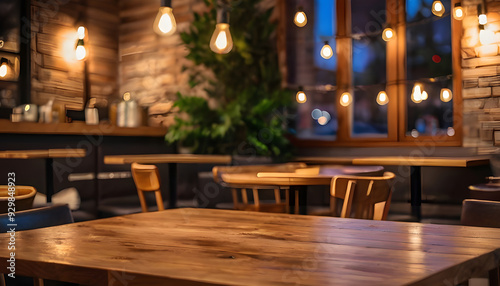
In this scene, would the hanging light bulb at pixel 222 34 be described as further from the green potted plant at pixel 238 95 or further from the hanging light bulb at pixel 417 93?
the hanging light bulb at pixel 417 93

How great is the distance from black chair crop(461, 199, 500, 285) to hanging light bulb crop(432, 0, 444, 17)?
10.5 feet

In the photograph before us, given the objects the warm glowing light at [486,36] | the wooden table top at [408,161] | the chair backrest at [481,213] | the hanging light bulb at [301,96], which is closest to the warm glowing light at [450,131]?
the wooden table top at [408,161]

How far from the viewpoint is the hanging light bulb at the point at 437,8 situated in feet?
15.1

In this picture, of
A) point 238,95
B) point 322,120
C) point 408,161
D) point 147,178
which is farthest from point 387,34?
point 147,178

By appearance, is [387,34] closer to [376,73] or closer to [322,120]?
[376,73]

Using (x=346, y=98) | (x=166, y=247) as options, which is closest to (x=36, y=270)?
(x=166, y=247)

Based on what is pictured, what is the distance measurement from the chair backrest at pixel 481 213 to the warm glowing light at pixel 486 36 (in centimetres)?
319

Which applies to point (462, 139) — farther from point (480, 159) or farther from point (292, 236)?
point (292, 236)

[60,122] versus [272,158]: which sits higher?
[60,122]

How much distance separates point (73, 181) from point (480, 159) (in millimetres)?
3408

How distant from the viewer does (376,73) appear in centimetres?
557

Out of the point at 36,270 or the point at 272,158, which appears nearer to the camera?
the point at 36,270

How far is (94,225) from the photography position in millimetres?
1609

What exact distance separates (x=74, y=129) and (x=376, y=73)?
299cm
